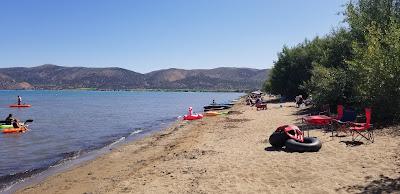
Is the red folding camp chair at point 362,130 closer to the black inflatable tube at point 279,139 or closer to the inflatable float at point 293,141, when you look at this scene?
the inflatable float at point 293,141

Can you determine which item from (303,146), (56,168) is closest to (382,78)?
(303,146)

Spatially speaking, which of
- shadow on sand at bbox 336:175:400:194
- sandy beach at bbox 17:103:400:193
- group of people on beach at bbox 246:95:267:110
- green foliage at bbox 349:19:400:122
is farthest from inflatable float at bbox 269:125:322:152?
group of people on beach at bbox 246:95:267:110

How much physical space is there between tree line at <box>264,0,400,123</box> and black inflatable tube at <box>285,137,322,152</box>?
7.03m

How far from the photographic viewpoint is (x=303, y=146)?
1458 cm

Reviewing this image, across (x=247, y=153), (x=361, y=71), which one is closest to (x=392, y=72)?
(x=361, y=71)

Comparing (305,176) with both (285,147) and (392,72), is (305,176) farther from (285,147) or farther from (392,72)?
(392,72)

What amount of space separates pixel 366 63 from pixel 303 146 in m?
8.60

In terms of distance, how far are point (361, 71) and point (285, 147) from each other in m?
8.37

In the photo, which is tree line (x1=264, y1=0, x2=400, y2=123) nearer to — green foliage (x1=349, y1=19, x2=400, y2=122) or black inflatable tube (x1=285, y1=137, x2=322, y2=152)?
green foliage (x1=349, y1=19, x2=400, y2=122)

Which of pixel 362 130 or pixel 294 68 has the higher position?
pixel 294 68

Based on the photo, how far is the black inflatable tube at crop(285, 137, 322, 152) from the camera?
47.5ft

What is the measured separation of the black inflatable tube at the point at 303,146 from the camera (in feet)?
47.5

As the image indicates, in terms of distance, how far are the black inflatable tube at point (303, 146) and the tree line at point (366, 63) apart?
23.1 feet

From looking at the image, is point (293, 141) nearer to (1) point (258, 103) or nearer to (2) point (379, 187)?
(2) point (379, 187)
